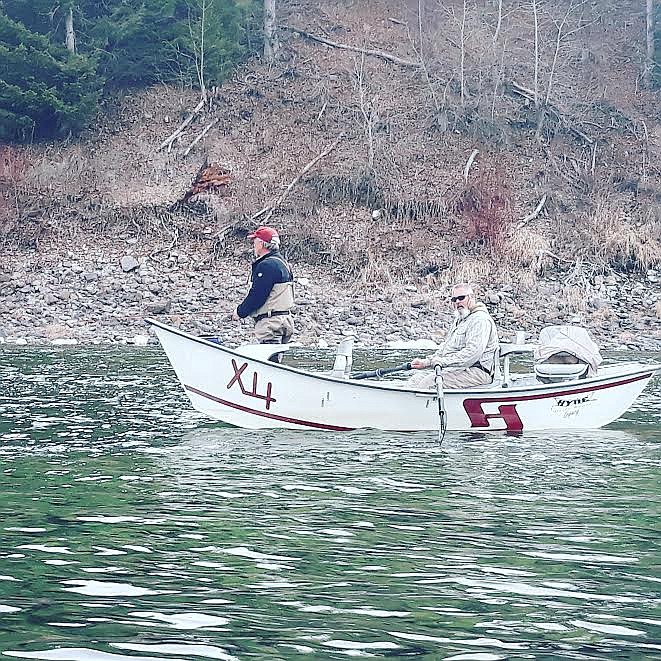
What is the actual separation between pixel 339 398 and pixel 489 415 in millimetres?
1726

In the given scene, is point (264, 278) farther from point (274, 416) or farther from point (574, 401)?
point (574, 401)

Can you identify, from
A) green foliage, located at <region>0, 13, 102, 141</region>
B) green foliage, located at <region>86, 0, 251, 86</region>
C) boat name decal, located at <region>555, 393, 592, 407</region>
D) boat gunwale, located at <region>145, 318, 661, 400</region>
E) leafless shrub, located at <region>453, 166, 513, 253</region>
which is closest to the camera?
boat gunwale, located at <region>145, 318, 661, 400</region>

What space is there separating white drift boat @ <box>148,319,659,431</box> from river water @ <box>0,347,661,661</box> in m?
0.27

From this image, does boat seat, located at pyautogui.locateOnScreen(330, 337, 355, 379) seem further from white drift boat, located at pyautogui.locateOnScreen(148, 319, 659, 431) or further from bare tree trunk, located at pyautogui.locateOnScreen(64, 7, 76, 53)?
bare tree trunk, located at pyautogui.locateOnScreen(64, 7, 76, 53)

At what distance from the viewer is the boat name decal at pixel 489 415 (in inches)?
536

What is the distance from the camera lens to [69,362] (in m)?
22.4

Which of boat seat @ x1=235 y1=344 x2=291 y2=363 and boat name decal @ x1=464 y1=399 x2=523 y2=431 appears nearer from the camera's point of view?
boat name decal @ x1=464 y1=399 x2=523 y2=431

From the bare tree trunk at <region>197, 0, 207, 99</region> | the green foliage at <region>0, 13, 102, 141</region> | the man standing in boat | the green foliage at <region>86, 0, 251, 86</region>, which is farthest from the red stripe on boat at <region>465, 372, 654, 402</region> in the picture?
the green foliage at <region>86, 0, 251, 86</region>

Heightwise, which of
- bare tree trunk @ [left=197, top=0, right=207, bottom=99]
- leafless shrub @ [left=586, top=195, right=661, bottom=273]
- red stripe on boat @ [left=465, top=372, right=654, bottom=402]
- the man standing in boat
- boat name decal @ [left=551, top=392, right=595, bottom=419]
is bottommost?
boat name decal @ [left=551, top=392, right=595, bottom=419]

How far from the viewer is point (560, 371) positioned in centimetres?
1441

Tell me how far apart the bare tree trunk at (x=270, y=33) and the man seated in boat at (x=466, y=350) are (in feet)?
104

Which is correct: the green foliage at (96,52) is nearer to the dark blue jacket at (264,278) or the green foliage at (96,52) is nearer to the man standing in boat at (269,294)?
the man standing in boat at (269,294)

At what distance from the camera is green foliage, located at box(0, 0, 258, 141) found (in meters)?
36.2

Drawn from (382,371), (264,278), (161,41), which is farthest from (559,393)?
(161,41)
